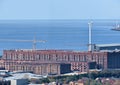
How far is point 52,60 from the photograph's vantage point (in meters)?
29.5

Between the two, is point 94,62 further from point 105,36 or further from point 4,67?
point 105,36

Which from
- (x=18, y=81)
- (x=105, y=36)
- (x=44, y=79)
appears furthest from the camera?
(x=105, y=36)

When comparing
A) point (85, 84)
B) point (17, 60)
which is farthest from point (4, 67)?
point (85, 84)

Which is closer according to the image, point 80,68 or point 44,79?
point 44,79

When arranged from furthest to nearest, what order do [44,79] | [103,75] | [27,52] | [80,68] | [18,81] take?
[27,52]
[80,68]
[103,75]
[44,79]
[18,81]

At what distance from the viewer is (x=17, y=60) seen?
29688mm

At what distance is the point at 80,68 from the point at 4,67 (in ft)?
7.14

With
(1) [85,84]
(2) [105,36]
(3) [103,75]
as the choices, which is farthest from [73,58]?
(2) [105,36]

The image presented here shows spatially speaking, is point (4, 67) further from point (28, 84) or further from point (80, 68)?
point (28, 84)

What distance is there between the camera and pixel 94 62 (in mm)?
28875

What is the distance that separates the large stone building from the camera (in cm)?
2752

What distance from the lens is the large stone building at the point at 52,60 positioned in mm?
27520

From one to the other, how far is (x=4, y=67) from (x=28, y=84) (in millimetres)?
8785

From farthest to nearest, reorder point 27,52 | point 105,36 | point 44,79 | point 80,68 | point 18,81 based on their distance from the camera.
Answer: point 105,36
point 27,52
point 80,68
point 44,79
point 18,81
